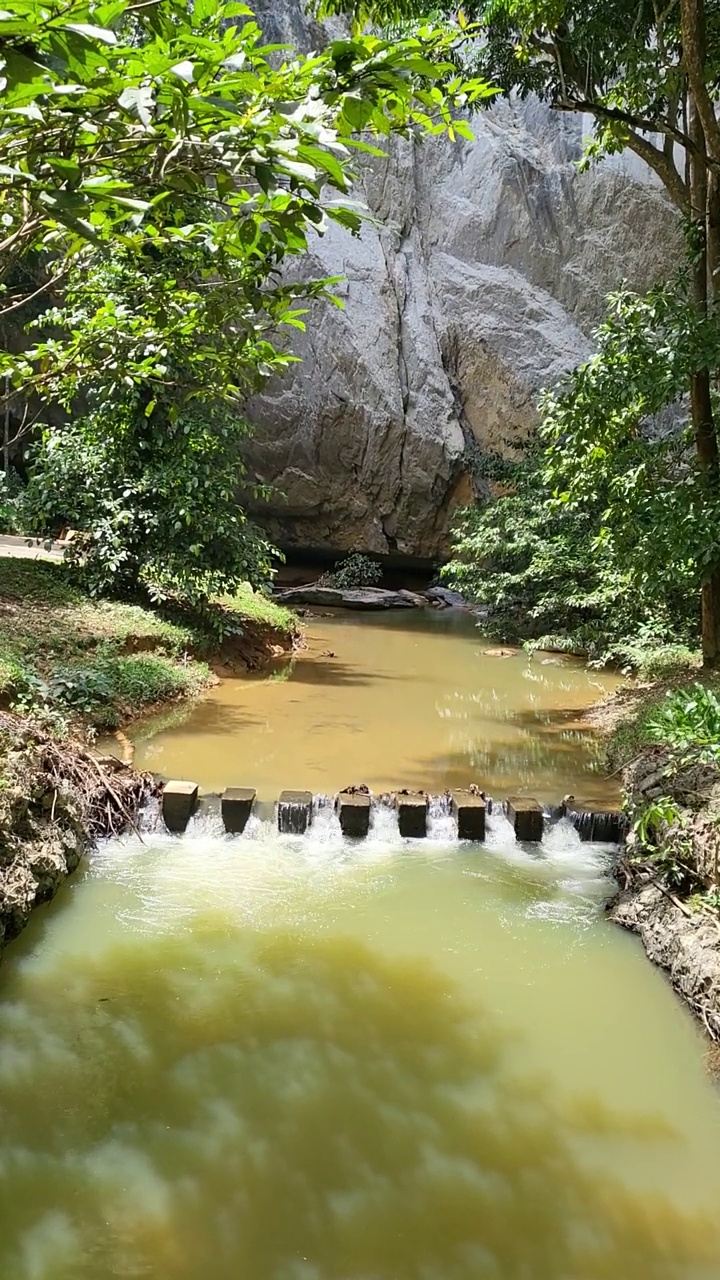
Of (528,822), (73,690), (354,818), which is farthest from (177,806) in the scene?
(73,690)

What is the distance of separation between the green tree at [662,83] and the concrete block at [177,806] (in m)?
4.04

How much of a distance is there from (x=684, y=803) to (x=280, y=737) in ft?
12.7

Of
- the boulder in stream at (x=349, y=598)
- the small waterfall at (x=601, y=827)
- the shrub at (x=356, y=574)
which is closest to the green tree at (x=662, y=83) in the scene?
the small waterfall at (x=601, y=827)

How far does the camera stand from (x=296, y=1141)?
2.60 m

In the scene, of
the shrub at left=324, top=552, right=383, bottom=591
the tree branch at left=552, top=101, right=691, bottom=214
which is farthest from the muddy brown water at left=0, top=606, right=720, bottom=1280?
the shrub at left=324, top=552, right=383, bottom=591

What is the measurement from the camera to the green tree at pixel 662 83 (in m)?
6.50

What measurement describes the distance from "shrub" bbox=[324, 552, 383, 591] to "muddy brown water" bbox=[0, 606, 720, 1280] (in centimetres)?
1479

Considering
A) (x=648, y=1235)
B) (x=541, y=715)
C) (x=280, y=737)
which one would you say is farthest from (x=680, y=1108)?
(x=541, y=715)

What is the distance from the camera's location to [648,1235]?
2320mm

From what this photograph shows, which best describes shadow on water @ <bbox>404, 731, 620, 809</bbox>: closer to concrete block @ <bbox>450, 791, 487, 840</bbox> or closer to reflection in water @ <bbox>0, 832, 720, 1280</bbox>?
concrete block @ <bbox>450, 791, 487, 840</bbox>

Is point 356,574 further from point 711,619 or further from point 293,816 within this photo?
point 293,816

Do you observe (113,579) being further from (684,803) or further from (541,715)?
(684,803)

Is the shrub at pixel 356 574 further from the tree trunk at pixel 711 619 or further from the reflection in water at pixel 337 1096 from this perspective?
the reflection in water at pixel 337 1096

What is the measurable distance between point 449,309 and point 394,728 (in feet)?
44.6
